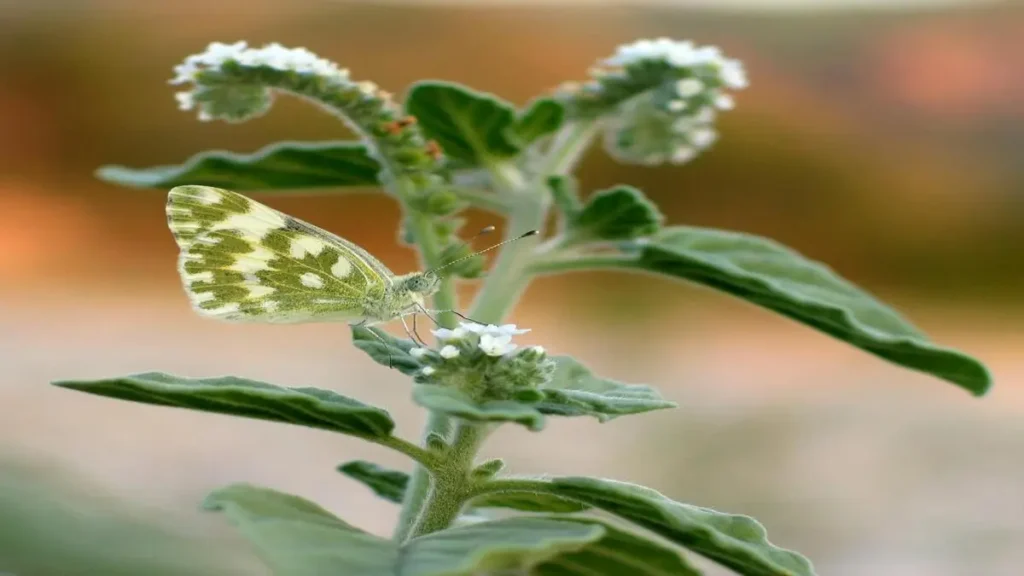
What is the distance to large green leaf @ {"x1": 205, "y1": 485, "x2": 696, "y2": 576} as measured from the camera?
479 millimetres

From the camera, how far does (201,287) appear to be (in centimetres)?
87

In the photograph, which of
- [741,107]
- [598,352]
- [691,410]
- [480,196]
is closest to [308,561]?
[480,196]

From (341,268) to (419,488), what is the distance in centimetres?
30

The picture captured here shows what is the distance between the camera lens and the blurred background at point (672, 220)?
10.3ft

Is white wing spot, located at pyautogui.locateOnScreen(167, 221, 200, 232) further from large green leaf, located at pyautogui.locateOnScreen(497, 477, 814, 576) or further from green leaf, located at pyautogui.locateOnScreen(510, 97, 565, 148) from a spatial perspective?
large green leaf, located at pyautogui.locateOnScreen(497, 477, 814, 576)

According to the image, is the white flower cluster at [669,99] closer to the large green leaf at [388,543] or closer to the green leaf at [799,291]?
the green leaf at [799,291]

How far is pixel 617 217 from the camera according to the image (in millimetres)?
782

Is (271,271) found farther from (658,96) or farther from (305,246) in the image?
(658,96)

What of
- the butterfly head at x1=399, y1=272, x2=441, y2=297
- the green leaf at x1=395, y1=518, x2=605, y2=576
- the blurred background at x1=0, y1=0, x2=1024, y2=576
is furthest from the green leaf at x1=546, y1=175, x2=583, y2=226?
the blurred background at x1=0, y1=0, x2=1024, y2=576

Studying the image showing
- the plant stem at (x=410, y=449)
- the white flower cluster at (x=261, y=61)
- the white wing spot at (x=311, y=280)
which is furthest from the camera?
the white wing spot at (x=311, y=280)

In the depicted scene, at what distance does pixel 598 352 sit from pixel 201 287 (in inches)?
Result: 127

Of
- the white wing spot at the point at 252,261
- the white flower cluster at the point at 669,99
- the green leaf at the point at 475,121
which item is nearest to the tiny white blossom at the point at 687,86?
the white flower cluster at the point at 669,99

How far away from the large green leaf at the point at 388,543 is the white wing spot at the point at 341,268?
333 mm

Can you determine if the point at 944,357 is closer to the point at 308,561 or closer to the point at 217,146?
the point at 308,561
